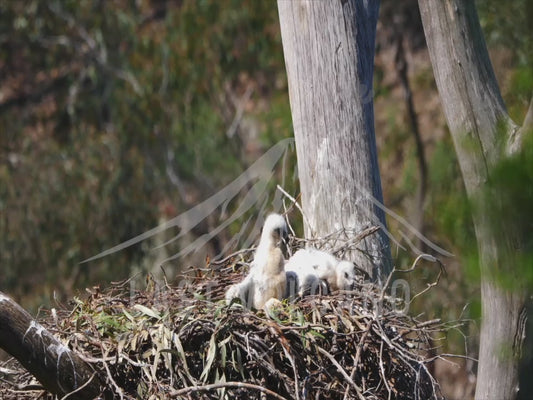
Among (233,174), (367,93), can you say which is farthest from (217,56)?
(367,93)

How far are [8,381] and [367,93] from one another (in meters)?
2.18

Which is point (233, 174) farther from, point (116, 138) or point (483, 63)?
point (483, 63)

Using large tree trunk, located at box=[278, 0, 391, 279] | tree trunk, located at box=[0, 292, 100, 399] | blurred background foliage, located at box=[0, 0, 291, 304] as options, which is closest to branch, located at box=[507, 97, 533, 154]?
large tree trunk, located at box=[278, 0, 391, 279]

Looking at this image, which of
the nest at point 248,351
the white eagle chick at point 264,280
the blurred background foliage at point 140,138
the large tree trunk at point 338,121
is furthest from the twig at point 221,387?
the blurred background foliage at point 140,138

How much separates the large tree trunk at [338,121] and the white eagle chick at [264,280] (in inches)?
17.1

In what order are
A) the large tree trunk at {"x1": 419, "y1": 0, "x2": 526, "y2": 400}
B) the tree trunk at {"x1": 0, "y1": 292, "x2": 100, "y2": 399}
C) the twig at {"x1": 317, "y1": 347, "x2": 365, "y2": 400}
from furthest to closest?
1. the large tree trunk at {"x1": 419, "y1": 0, "x2": 526, "y2": 400}
2. the twig at {"x1": 317, "y1": 347, "x2": 365, "y2": 400}
3. the tree trunk at {"x1": 0, "y1": 292, "x2": 100, "y2": 399}

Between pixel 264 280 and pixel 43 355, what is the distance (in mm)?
1055

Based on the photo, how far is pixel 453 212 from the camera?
67.5 inches

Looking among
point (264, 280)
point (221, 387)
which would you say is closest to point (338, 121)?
point (264, 280)

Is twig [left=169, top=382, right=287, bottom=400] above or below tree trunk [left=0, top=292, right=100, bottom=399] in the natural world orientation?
below

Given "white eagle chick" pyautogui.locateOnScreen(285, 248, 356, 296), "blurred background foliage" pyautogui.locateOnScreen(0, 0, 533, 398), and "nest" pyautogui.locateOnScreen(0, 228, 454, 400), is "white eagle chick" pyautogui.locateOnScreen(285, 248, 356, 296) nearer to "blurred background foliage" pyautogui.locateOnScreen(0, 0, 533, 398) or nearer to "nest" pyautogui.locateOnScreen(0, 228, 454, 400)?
"nest" pyautogui.locateOnScreen(0, 228, 454, 400)

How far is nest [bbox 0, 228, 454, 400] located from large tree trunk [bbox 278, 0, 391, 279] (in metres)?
0.71

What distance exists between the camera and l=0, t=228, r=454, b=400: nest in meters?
3.72

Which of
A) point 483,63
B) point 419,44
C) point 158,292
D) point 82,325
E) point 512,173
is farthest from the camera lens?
point 419,44
